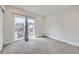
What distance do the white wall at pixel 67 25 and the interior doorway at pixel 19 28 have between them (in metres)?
2.61

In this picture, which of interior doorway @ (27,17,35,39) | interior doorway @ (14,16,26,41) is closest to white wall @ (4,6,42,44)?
interior doorway @ (14,16,26,41)

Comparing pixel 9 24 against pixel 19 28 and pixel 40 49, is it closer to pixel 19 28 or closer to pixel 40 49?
pixel 19 28

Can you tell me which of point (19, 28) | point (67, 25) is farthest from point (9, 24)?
point (67, 25)

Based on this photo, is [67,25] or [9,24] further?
[67,25]

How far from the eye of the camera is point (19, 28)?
541cm

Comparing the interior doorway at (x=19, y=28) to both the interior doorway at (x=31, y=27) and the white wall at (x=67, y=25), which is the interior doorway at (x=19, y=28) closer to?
the interior doorway at (x=31, y=27)

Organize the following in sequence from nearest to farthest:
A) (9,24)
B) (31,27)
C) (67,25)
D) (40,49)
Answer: (40,49) < (9,24) < (67,25) < (31,27)

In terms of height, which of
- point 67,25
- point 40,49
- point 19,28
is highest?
point 67,25

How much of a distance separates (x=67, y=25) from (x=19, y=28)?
3.44 meters

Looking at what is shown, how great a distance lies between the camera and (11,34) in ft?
15.2

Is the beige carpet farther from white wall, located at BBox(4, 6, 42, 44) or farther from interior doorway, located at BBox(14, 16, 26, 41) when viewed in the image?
interior doorway, located at BBox(14, 16, 26, 41)

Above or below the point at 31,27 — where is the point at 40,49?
below
